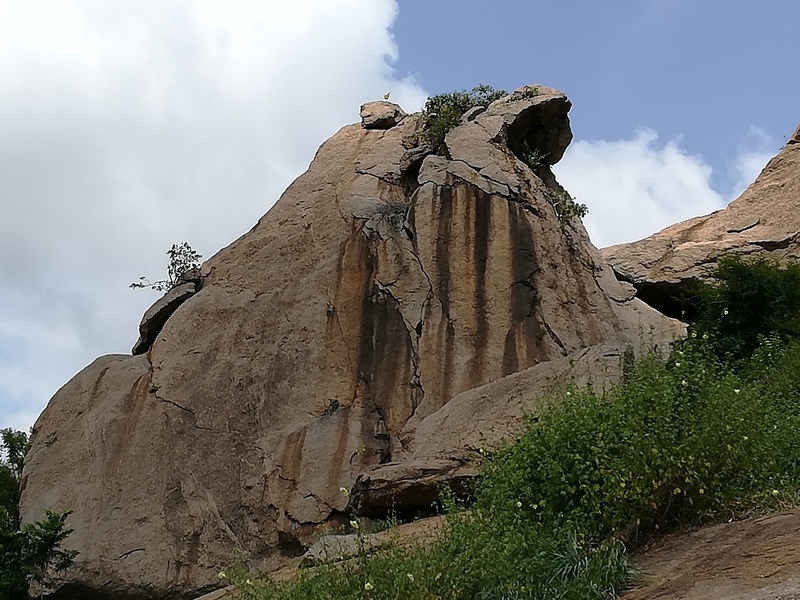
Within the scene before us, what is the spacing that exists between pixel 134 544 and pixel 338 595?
6.72 metres

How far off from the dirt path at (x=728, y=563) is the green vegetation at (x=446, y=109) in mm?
10154

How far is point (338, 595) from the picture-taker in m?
7.12

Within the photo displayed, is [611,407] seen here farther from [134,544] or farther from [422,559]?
[134,544]

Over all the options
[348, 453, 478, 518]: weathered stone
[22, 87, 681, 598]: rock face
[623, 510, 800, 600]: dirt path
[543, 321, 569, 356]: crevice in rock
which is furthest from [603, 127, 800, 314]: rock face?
[623, 510, 800, 600]: dirt path

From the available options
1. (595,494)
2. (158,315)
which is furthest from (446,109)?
(595,494)

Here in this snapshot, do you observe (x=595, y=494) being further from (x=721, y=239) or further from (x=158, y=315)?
(x=721, y=239)

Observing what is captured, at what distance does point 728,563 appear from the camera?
21.2 feet

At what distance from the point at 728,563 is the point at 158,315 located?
37.5 ft

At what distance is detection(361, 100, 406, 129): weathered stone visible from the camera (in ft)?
60.5

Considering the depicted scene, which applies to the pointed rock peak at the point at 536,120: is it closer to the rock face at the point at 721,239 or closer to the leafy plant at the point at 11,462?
the rock face at the point at 721,239

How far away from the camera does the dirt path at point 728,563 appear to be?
19.4ft

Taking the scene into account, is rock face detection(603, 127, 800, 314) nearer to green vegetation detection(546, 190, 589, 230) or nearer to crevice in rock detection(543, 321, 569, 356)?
green vegetation detection(546, 190, 589, 230)

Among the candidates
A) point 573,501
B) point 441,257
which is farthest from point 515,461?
point 441,257

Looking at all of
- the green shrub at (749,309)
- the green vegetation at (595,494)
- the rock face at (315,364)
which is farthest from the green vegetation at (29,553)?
the green shrub at (749,309)
